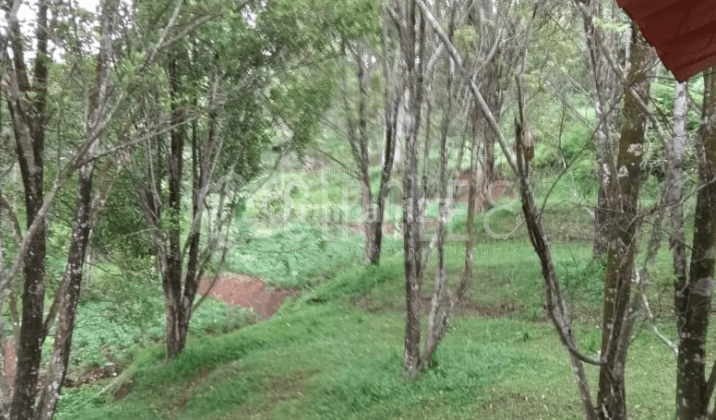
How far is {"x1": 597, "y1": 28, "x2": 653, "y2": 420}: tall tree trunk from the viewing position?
3.33 metres

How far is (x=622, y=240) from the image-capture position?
11.6 feet

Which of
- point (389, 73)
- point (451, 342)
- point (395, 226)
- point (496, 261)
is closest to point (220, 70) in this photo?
point (389, 73)

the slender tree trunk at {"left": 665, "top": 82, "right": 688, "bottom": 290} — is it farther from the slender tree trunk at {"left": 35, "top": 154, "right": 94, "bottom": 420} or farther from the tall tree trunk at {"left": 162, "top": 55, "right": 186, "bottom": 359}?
the tall tree trunk at {"left": 162, "top": 55, "right": 186, "bottom": 359}

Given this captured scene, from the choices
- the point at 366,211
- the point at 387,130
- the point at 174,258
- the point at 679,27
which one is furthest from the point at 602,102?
the point at 366,211

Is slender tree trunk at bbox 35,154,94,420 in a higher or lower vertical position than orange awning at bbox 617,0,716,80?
lower

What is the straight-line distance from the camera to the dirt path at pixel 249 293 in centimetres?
1611

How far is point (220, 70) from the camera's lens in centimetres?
920

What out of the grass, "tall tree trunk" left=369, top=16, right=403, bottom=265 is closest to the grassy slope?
the grass

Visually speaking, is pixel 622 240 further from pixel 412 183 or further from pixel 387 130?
pixel 387 130

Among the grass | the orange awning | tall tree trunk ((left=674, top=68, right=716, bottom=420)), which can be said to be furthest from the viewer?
the grass

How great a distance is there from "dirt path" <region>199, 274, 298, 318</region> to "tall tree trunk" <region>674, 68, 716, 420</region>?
1310 cm

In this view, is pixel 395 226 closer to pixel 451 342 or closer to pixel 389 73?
pixel 389 73

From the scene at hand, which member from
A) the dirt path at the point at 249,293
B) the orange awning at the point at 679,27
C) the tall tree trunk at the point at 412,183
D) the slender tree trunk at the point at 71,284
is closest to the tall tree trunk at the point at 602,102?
the orange awning at the point at 679,27

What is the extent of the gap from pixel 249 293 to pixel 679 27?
16.3 meters
